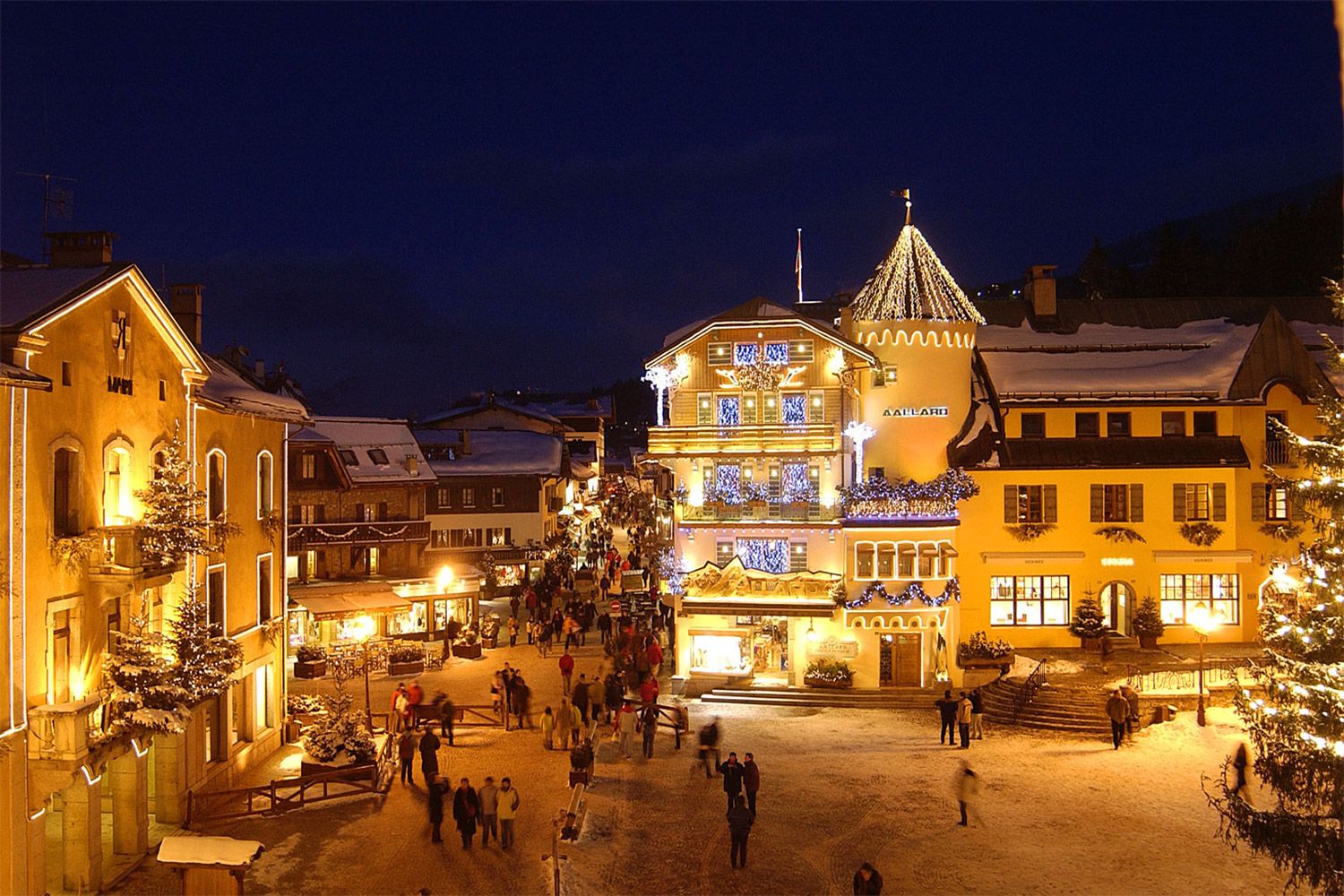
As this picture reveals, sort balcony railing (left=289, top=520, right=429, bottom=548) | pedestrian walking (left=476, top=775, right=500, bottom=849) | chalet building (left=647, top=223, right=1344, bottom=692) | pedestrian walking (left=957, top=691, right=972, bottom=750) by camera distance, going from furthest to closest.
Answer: balcony railing (left=289, top=520, right=429, bottom=548) → chalet building (left=647, top=223, right=1344, bottom=692) → pedestrian walking (left=957, top=691, right=972, bottom=750) → pedestrian walking (left=476, top=775, right=500, bottom=849)

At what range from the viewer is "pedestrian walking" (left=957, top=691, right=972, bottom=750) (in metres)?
27.1

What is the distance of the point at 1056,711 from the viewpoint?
96.6ft

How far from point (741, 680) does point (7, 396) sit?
919 inches

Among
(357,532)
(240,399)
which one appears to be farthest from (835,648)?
(357,532)

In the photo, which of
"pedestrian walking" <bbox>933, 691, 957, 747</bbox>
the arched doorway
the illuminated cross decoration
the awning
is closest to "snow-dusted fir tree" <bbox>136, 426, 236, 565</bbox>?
"pedestrian walking" <bbox>933, 691, 957, 747</bbox>

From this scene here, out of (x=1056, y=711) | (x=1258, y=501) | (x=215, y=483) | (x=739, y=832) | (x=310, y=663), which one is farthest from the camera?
(x=310, y=663)

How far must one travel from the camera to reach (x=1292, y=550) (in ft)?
121

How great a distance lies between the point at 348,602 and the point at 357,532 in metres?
3.96

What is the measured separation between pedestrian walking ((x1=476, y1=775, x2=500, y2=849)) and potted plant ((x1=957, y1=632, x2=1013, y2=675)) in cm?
1861

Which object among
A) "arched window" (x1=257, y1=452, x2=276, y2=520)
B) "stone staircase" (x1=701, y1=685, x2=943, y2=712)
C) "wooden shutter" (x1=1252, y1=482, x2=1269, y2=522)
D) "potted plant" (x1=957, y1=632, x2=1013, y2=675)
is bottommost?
"stone staircase" (x1=701, y1=685, x2=943, y2=712)

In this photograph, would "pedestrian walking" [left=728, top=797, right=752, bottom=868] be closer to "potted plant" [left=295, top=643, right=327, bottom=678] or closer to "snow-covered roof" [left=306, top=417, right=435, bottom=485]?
"potted plant" [left=295, top=643, right=327, bottom=678]

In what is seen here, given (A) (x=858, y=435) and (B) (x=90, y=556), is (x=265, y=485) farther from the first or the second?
(A) (x=858, y=435)

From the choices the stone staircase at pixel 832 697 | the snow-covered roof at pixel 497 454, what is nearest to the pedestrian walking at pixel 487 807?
the stone staircase at pixel 832 697

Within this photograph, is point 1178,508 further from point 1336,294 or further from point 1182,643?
point 1336,294
